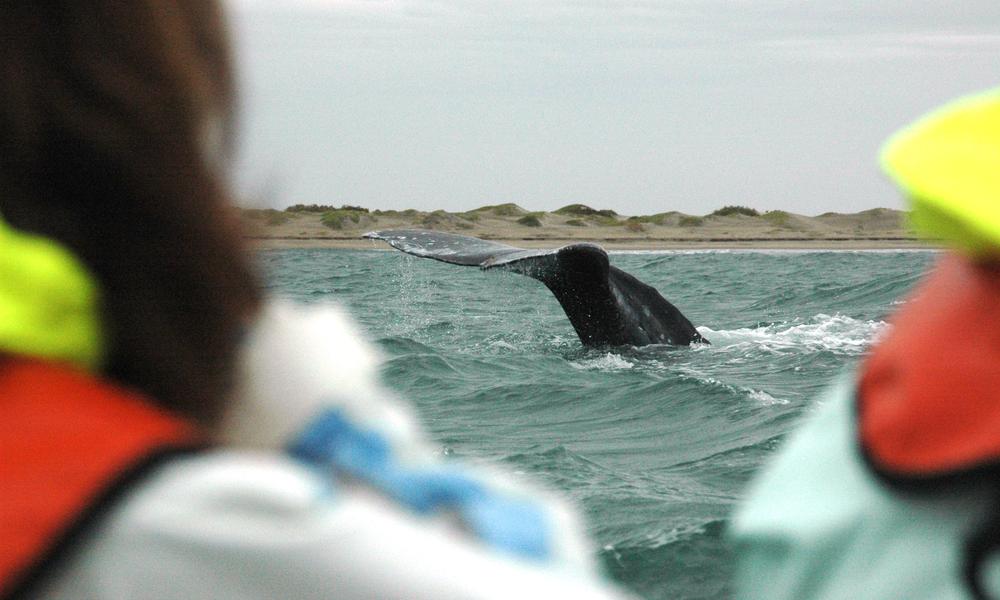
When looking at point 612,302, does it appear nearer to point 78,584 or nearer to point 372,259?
point 78,584

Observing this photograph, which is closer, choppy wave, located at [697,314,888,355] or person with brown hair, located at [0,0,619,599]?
person with brown hair, located at [0,0,619,599]

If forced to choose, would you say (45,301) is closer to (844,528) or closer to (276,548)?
(276,548)

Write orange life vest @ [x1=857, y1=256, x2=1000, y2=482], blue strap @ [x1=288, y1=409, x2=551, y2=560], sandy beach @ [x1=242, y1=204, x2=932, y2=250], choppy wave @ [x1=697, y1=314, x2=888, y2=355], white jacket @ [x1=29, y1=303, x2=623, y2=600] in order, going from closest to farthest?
white jacket @ [x1=29, y1=303, x2=623, y2=600] < blue strap @ [x1=288, y1=409, x2=551, y2=560] < orange life vest @ [x1=857, y1=256, x2=1000, y2=482] < choppy wave @ [x1=697, y1=314, x2=888, y2=355] < sandy beach @ [x1=242, y1=204, x2=932, y2=250]

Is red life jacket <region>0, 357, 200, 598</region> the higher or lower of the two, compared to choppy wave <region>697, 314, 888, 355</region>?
higher

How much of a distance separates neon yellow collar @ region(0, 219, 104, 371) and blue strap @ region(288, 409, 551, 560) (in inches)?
6.2

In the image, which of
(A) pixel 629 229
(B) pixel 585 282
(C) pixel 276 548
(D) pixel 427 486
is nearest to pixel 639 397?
(B) pixel 585 282

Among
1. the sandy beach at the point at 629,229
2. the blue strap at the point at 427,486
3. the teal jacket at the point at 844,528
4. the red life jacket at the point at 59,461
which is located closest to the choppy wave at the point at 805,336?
the teal jacket at the point at 844,528

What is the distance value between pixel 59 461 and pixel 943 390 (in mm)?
661

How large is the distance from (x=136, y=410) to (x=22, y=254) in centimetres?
12

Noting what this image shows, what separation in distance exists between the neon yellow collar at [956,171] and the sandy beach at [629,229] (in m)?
44.5

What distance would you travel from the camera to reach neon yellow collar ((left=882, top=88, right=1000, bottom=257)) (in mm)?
1029

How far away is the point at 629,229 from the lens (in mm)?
56969

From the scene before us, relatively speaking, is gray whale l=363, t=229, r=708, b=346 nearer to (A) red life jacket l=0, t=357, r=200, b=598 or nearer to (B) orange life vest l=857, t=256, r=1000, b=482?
(B) orange life vest l=857, t=256, r=1000, b=482

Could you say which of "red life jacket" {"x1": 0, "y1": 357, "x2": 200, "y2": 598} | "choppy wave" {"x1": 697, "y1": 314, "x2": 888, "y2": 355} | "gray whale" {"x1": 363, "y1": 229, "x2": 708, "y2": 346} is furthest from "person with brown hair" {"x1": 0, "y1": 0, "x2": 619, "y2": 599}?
"choppy wave" {"x1": 697, "y1": 314, "x2": 888, "y2": 355}
